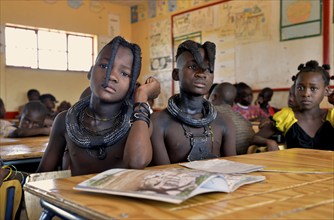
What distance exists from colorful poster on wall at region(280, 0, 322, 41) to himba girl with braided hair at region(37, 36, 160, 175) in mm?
4155

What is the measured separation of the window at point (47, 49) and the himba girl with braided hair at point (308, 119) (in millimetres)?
5188

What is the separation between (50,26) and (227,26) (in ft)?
11.0

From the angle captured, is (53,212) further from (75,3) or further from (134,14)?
(134,14)

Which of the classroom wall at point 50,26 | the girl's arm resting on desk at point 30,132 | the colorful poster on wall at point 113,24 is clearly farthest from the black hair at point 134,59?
the colorful poster on wall at point 113,24

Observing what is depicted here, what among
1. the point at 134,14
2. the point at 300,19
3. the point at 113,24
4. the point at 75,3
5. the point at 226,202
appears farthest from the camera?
the point at 134,14

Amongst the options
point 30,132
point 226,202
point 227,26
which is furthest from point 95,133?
point 227,26

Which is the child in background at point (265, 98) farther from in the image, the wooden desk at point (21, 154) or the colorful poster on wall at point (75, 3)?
the colorful poster on wall at point (75, 3)

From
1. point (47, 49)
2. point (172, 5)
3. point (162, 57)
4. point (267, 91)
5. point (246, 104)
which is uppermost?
point (172, 5)

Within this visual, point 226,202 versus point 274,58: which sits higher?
point 274,58

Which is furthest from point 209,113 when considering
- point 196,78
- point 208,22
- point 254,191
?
point 208,22

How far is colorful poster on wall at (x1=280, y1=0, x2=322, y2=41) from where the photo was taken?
5.01 meters

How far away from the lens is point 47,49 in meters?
7.17

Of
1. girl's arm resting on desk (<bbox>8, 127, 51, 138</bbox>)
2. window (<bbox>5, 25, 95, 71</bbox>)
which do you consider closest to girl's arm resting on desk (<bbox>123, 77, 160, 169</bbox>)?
girl's arm resting on desk (<bbox>8, 127, 51, 138</bbox>)

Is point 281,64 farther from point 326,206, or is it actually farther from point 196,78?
point 326,206
